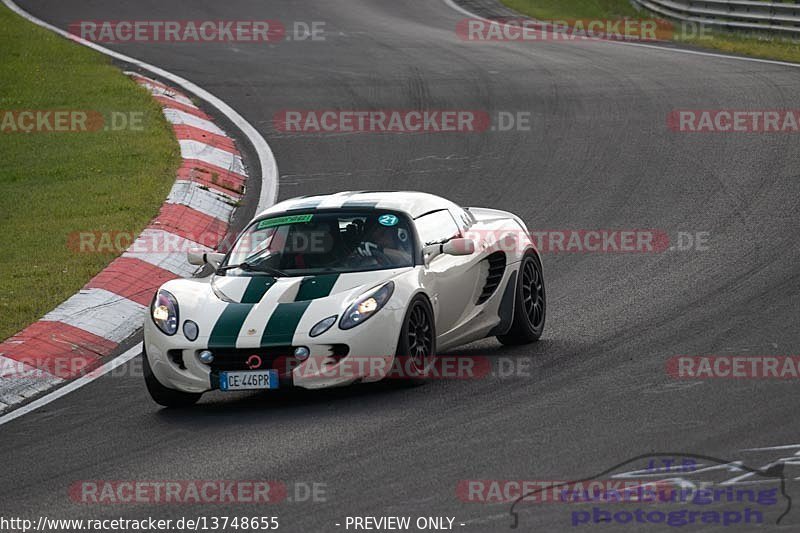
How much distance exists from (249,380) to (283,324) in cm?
40

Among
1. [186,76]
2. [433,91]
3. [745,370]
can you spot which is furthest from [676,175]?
[186,76]

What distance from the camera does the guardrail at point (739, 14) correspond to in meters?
24.4

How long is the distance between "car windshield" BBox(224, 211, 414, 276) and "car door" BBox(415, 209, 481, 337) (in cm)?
23

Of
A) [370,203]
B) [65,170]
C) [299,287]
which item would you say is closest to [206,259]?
[299,287]

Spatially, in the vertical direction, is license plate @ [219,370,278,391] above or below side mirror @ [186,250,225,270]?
below

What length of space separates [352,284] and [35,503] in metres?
2.69

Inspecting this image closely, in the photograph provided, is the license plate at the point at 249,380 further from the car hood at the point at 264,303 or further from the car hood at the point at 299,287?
the car hood at the point at 299,287

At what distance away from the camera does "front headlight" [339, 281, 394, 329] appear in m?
8.61

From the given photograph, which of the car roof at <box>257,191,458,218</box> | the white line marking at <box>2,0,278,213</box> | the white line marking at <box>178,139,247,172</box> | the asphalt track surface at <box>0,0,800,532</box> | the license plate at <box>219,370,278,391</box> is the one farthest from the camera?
the white line marking at <box>178,139,247,172</box>

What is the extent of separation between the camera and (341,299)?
877 cm

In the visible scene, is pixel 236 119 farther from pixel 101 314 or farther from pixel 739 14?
pixel 739 14

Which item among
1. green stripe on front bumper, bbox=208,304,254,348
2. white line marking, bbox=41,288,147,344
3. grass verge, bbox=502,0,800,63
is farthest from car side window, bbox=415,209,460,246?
grass verge, bbox=502,0,800,63

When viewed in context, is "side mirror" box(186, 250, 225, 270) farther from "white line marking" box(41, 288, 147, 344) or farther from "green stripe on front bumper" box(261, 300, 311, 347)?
"white line marking" box(41, 288, 147, 344)

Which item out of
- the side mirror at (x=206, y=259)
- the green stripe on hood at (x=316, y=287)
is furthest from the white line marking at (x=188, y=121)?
the green stripe on hood at (x=316, y=287)
